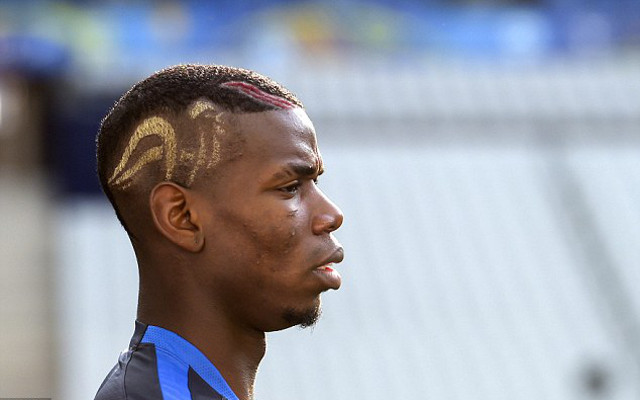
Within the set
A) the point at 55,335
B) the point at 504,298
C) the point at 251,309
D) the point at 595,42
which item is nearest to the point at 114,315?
the point at 55,335

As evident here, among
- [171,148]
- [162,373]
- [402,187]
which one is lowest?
[162,373]

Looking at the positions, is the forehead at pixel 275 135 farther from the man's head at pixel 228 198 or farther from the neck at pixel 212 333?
the neck at pixel 212 333

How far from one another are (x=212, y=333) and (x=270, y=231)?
0.24 meters

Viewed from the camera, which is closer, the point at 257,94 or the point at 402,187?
the point at 257,94

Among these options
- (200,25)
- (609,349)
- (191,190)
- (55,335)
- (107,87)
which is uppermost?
(200,25)

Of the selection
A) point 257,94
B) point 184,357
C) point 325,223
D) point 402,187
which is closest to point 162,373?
point 184,357

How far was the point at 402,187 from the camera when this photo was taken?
1284 centimetres

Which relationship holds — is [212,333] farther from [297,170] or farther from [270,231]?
[297,170]

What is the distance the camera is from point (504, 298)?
38.3ft

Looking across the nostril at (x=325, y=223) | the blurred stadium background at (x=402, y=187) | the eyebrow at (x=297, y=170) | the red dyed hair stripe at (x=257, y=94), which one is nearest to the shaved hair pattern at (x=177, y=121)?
the red dyed hair stripe at (x=257, y=94)

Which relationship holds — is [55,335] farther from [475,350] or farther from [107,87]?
[475,350]

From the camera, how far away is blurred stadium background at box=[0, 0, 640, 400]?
10.7 meters

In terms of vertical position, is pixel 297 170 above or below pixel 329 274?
above

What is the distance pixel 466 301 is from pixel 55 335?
4.47 metres
